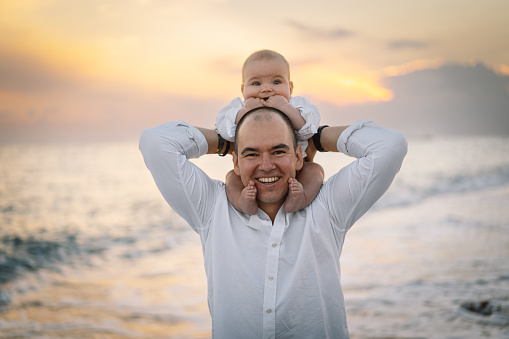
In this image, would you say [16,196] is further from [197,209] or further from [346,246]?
[197,209]

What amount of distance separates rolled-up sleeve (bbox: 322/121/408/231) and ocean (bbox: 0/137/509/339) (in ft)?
12.1

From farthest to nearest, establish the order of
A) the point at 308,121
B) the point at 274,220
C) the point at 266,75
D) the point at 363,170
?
the point at 266,75 → the point at 308,121 → the point at 274,220 → the point at 363,170

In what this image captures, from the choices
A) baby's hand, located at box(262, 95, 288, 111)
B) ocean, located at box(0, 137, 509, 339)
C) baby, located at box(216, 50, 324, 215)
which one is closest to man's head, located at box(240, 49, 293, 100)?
baby, located at box(216, 50, 324, 215)

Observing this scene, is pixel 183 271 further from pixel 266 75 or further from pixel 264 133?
pixel 264 133

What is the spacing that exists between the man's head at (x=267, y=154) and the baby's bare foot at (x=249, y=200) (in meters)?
0.06

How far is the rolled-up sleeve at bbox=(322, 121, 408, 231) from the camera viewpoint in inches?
99.7

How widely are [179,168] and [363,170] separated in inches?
44.4

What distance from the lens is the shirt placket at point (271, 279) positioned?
2.55m

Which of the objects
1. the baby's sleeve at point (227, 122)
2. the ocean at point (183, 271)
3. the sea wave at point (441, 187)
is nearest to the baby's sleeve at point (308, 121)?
the baby's sleeve at point (227, 122)

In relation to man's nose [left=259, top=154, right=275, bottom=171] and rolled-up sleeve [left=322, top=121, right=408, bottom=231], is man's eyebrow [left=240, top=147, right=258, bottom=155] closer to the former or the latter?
man's nose [left=259, top=154, right=275, bottom=171]

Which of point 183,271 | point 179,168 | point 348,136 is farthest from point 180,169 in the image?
point 183,271

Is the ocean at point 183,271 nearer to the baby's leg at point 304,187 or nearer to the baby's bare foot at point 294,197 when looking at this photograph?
the baby's leg at point 304,187

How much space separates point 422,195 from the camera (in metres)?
18.7

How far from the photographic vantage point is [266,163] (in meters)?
2.65
